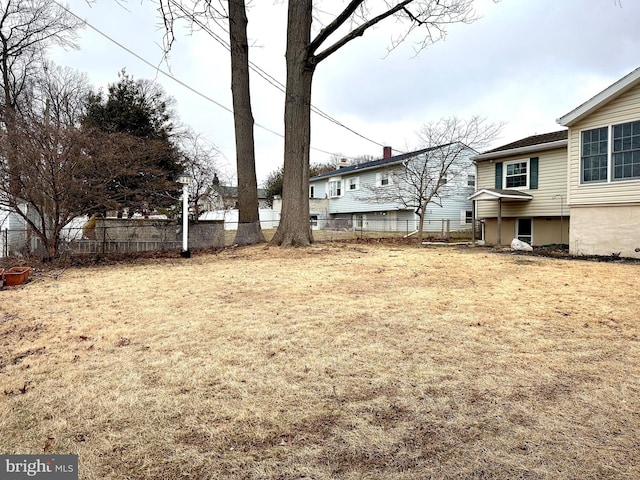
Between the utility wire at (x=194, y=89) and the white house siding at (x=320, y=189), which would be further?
the white house siding at (x=320, y=189)

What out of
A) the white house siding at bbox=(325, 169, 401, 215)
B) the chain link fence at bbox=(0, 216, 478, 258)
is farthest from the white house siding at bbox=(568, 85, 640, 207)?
the chain link fence at bbox=(0, 216, 478, 258)

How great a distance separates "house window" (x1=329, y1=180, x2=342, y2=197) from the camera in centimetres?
2954

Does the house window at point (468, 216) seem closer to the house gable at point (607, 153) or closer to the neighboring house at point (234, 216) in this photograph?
the house gable at point (607, 153)

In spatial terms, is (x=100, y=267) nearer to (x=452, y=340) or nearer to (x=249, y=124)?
(x=249, y=124)

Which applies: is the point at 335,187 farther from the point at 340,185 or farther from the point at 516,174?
the point at 516,174

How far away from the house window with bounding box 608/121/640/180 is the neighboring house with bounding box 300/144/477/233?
870cm

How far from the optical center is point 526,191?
16.5 meters

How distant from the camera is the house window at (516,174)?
54.5 feet

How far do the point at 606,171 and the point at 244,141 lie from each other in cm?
1199

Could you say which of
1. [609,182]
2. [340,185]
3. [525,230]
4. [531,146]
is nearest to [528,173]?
[531,146]

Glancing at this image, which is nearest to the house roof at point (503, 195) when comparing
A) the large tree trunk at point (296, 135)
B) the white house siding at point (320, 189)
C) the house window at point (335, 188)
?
the large tree trunk at point (296, 135)

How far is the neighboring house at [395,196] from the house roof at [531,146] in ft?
8.58

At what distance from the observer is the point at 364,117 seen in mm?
28484

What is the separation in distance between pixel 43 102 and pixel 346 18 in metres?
15.8
